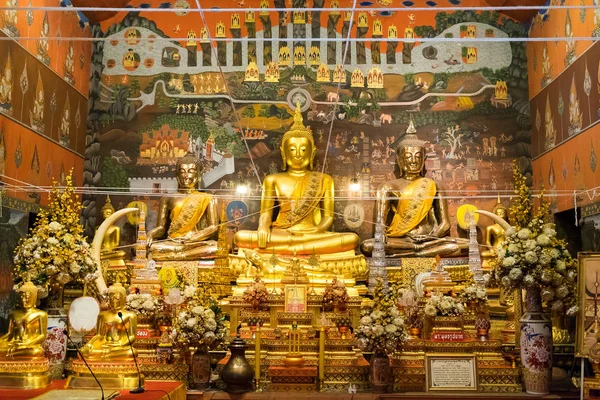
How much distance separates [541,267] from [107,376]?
3744 mm

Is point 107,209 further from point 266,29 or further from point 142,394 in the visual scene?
point 142,394

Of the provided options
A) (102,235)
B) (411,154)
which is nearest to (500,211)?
(411,154)

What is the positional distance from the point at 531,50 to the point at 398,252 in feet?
12.4

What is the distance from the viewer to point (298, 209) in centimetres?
1017

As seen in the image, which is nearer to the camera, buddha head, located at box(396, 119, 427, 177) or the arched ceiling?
buddha head, located at box(396, 119, 427, 177)

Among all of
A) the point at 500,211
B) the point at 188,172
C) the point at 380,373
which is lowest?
the point at 380,373

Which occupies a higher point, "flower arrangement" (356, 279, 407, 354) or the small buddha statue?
the small buddha statue

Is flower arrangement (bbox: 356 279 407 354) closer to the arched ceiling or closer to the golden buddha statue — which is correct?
the golden buddha statue

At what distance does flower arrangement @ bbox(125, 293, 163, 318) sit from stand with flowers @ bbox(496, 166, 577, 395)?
11.3 feet

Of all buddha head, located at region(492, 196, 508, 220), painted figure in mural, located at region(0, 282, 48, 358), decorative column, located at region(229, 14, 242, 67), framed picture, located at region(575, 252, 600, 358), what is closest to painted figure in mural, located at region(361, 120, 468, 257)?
buddha head, located at region(492, 196, 508, 220)

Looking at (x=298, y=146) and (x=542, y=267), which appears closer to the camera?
(x=542, y=267)

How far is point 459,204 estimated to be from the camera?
1057 cm

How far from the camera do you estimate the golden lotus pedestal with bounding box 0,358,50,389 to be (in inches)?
212

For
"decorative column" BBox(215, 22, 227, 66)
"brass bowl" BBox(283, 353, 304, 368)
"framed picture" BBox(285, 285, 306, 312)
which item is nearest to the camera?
"brass bowl" BBox(283, 353, 304, 368)
